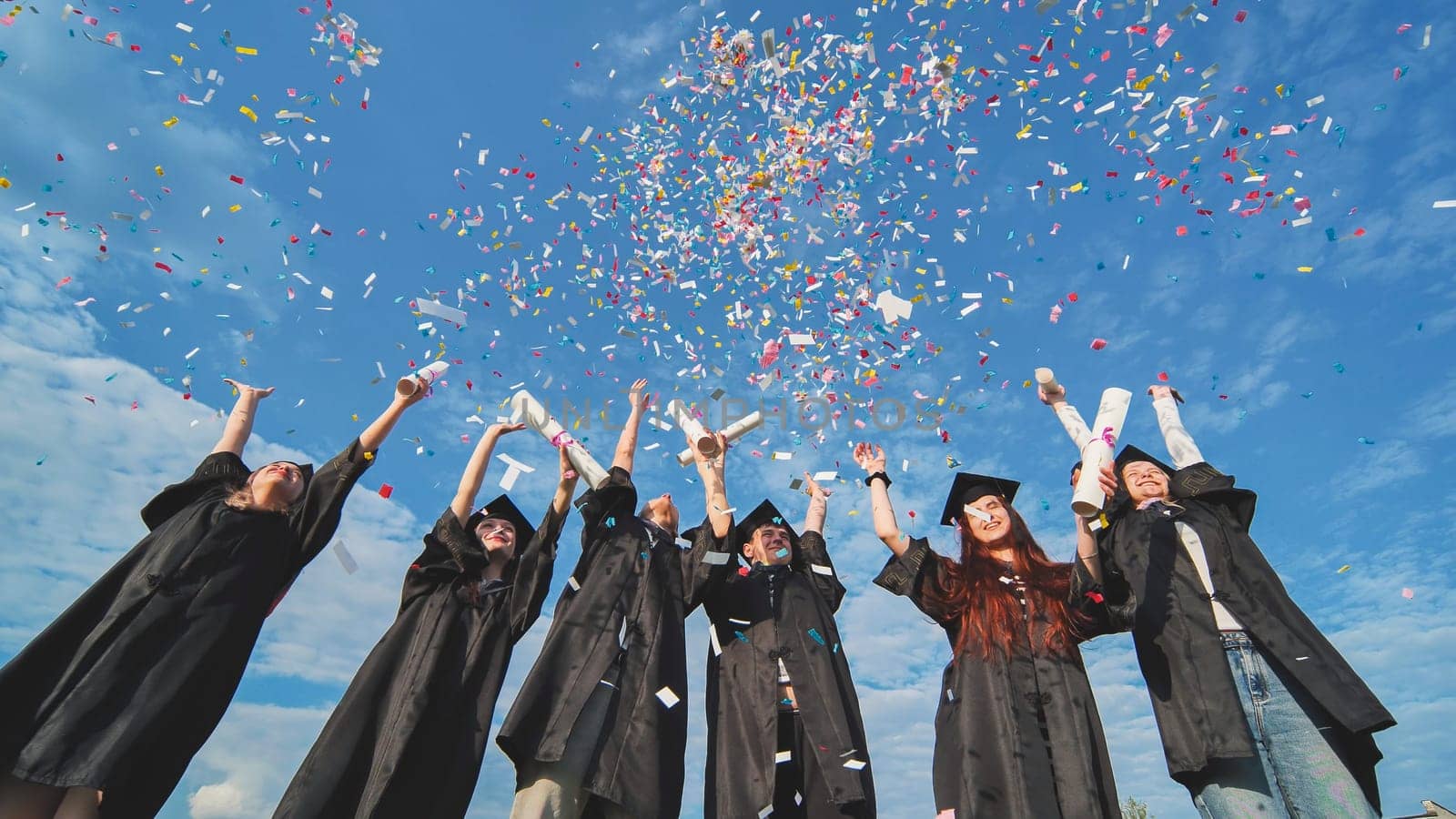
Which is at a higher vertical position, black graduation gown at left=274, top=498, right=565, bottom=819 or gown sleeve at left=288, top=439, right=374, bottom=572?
gown sleeve at left=288, top=439, right=374, bottom=572

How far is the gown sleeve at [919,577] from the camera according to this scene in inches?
206

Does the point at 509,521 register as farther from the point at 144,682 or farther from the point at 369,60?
the point at 369,60

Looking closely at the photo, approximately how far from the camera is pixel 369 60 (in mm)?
7613

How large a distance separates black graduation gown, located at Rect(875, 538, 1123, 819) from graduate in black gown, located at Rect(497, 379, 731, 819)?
1668 mm

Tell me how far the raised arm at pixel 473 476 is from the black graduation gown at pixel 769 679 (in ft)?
5.86

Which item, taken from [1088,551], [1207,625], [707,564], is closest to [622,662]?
[707,564]

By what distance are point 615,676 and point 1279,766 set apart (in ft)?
11.8

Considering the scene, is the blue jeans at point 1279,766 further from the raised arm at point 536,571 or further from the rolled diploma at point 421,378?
the rolled diploma at point 421,378

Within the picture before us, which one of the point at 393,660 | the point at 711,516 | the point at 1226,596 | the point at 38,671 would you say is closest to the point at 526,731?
the point at 393,660

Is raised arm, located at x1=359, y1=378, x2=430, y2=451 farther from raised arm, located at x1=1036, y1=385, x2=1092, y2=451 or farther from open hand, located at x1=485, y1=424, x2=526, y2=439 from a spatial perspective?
raised arm, located at x1=1036, y1=385, x2=1092, y2=451

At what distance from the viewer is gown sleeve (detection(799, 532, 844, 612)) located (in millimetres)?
6203

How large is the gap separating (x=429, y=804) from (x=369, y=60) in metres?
6.71

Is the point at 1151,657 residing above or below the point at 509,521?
below

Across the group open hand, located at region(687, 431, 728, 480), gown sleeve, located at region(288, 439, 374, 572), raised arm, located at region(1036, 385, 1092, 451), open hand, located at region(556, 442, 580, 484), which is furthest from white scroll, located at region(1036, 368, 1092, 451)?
gown sleeve, located at region(288, 439, 374, 572)
